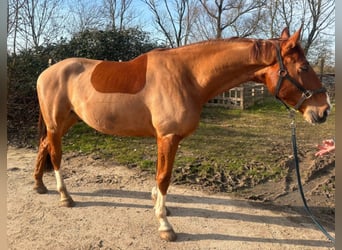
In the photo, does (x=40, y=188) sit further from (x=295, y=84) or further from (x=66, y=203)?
(x=295, y=84)

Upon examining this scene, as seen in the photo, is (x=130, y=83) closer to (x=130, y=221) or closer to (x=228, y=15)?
(x=130, y=221)

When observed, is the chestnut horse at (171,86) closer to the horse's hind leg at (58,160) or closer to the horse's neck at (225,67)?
the horse's neck at (225,67)

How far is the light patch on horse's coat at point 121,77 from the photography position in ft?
9.36

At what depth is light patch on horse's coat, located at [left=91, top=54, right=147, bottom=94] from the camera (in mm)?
2854

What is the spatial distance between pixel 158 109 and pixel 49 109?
1429 millimetres

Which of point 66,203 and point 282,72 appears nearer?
point 282,72

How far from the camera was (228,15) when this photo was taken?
63.2 ft

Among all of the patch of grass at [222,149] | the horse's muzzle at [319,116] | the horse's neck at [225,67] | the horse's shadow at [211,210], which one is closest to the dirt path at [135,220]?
the horse's shadow at [211,210]

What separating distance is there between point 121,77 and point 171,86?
0.57 metres

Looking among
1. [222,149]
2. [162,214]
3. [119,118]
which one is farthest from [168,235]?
[222,149]

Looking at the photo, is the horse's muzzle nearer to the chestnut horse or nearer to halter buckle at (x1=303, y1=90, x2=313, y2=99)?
the chestnut horse

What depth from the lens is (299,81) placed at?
7.90 feet

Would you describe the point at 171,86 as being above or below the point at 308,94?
above

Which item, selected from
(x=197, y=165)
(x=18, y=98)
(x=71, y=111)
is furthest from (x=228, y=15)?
(x=71, y=111)
